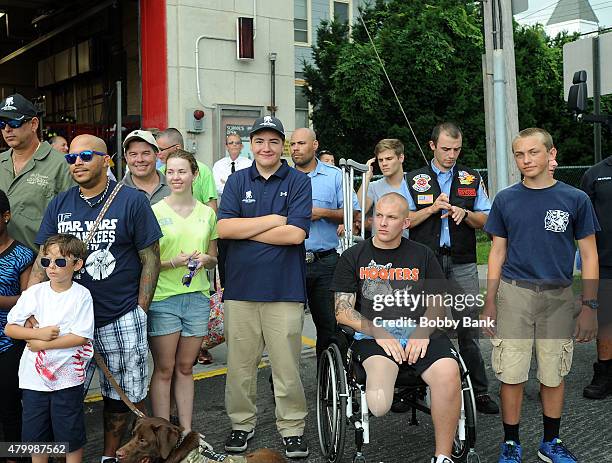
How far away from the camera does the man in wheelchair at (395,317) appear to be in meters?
4.02

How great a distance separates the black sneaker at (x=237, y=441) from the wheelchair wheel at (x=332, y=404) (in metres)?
0.50

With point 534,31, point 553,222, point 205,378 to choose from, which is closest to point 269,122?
point 553,222

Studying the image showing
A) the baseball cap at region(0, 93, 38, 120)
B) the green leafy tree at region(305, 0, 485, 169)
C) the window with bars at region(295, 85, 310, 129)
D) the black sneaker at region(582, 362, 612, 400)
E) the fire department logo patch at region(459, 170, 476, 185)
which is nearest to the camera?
the baseball cap at region(0, 93, 38, 120)

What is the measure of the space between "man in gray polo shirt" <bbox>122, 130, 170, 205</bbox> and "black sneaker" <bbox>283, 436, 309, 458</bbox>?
181 centimetres

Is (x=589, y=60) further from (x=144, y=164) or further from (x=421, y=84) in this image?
(x=421, y=84)

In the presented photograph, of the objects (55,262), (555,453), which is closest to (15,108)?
(55,262)

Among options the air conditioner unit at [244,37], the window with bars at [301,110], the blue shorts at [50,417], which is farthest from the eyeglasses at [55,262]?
the window with bars at [301,110]

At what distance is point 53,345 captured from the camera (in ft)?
12.2

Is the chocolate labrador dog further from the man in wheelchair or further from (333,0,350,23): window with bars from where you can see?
(333,0,350,23): window with bars

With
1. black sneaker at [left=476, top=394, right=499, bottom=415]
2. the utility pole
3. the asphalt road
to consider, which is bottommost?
the asphalt road

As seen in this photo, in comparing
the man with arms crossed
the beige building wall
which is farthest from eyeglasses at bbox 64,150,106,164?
the beige building wall

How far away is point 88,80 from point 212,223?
16599 mm

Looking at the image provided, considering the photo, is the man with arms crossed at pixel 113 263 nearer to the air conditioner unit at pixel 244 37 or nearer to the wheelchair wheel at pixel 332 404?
the wheelchair wheel at pixel 332 404

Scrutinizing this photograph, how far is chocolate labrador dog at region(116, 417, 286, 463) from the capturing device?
3508mm
